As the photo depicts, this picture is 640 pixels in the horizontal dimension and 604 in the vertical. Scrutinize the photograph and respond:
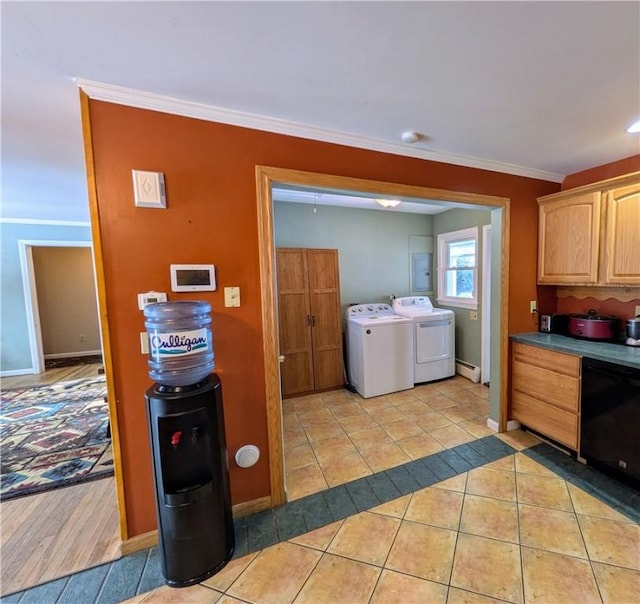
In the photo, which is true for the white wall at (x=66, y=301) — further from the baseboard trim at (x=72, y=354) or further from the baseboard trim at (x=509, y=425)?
the baseboard trim at (x=509, y=425)

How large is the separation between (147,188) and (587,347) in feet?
10.6

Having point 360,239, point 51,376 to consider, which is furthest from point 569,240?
point 51,376

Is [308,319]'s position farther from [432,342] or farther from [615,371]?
[615,371]

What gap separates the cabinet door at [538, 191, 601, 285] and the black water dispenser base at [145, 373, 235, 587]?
9.94ft

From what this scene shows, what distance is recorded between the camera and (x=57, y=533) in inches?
68.5

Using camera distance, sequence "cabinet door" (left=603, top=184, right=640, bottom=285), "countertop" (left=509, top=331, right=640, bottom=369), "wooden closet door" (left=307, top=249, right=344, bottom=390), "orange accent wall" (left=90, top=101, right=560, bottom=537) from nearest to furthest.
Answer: "orange accent wall" (left=90, top=101, right=560, bottom=537), "countertop" (left=509, top=331, right=640, bottom=369), "cabinet door" (left=603, top=184, right=640, bottom=285), "wooden closet door" (left=307, top=249, right=344, bottom=390)

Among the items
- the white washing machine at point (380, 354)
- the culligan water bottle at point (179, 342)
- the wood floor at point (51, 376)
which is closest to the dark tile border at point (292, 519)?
the culligan water bottle at point (179, 342)

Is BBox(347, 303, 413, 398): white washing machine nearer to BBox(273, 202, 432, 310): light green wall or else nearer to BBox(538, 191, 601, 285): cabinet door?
BBox(273, 202, 432, 310): light green wall

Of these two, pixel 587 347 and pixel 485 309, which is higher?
pixel 485 309

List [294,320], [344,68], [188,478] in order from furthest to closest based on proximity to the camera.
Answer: [294,320] < [188,478] < [344,68]

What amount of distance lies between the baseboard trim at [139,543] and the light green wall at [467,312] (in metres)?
3.94

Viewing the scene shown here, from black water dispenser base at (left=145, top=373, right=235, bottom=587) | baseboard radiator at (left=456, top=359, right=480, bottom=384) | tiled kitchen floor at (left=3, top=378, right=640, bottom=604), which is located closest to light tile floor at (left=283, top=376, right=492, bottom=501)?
tiled kitchen floor at (left=3, top=378, right=640, bottom=604)

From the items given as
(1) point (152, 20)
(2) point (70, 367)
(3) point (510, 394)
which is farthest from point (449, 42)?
(2) point (70, 367)

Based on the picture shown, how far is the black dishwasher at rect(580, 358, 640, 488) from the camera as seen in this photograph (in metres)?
1.87
